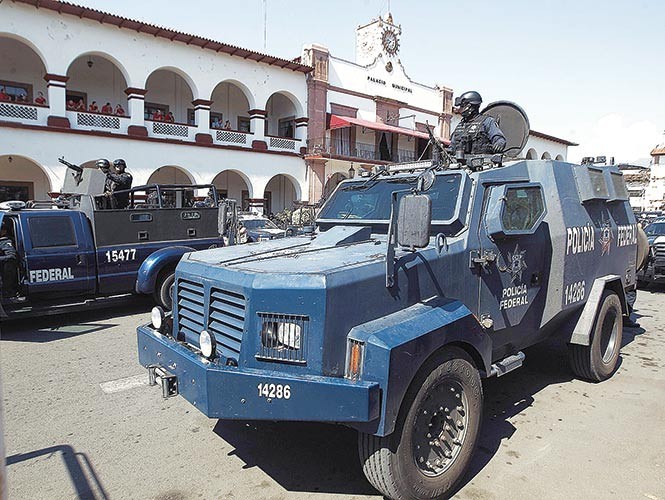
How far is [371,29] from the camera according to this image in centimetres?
2698

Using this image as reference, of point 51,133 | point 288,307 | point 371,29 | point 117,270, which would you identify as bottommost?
point 117,270

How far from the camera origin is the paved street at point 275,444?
3.44 m

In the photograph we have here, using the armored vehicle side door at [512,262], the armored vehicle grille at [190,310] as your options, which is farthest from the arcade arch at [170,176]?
the armored vehicle side door at [512,262]

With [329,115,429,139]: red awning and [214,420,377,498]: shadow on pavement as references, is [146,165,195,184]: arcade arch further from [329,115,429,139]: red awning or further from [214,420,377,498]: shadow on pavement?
[214,420,377,498]: shadow on pavement

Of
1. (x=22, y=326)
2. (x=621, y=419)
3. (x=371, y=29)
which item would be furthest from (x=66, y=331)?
(x=371, y=29)

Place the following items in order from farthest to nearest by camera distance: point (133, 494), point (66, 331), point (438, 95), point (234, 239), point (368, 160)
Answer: point (438, 95)
point (368, 160)
point (234, 239)
point (66, 331)
point (133, 494)

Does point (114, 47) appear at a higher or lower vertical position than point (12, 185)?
higher

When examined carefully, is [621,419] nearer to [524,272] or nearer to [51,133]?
[524,272]

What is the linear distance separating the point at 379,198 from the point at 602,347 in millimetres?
3203

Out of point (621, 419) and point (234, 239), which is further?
point (234, 239)

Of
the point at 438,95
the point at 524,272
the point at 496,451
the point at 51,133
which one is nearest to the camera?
the point at 496,451

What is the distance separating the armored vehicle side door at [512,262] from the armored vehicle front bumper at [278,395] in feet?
5.04

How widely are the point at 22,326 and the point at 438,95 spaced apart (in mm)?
27201

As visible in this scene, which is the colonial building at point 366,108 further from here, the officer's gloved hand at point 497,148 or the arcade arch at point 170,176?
the officer's gloved hand at point 497,148
